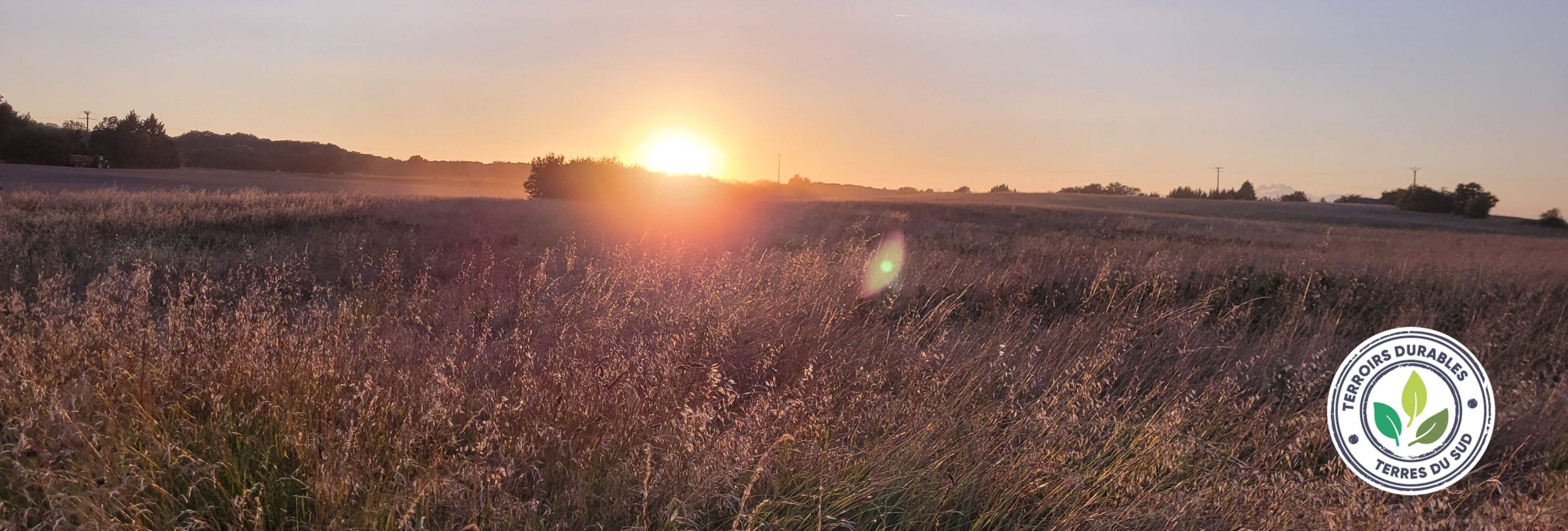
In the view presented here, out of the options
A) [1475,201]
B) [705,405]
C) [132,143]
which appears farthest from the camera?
[132,143]

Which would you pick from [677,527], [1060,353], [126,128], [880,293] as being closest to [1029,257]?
[880,293]

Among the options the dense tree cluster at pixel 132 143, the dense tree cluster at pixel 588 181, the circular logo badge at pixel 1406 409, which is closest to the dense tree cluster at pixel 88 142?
the dense tree cluster at pixel 132 143

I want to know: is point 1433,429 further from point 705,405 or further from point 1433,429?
point 705,405

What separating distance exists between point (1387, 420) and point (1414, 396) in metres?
0.13

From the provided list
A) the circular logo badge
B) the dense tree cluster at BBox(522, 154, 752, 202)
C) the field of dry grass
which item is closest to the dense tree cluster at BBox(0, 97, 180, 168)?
the dense tree cluster at BBox(522, 154, 752, 202)

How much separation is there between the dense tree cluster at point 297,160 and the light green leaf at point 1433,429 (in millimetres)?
77256

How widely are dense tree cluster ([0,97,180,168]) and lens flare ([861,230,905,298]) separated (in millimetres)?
61118

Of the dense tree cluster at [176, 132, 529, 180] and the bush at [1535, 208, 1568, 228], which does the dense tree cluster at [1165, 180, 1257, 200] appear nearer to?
the bush at [1535, 208, 1568, 228]

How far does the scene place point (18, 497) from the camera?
2465 mm

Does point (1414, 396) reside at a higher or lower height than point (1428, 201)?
lower

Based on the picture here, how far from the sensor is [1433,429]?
3.05m

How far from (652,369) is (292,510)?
141 centimetres

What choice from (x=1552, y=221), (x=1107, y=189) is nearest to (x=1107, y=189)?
(x=1107, y=189)

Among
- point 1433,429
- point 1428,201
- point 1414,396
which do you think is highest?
point 1428,201
